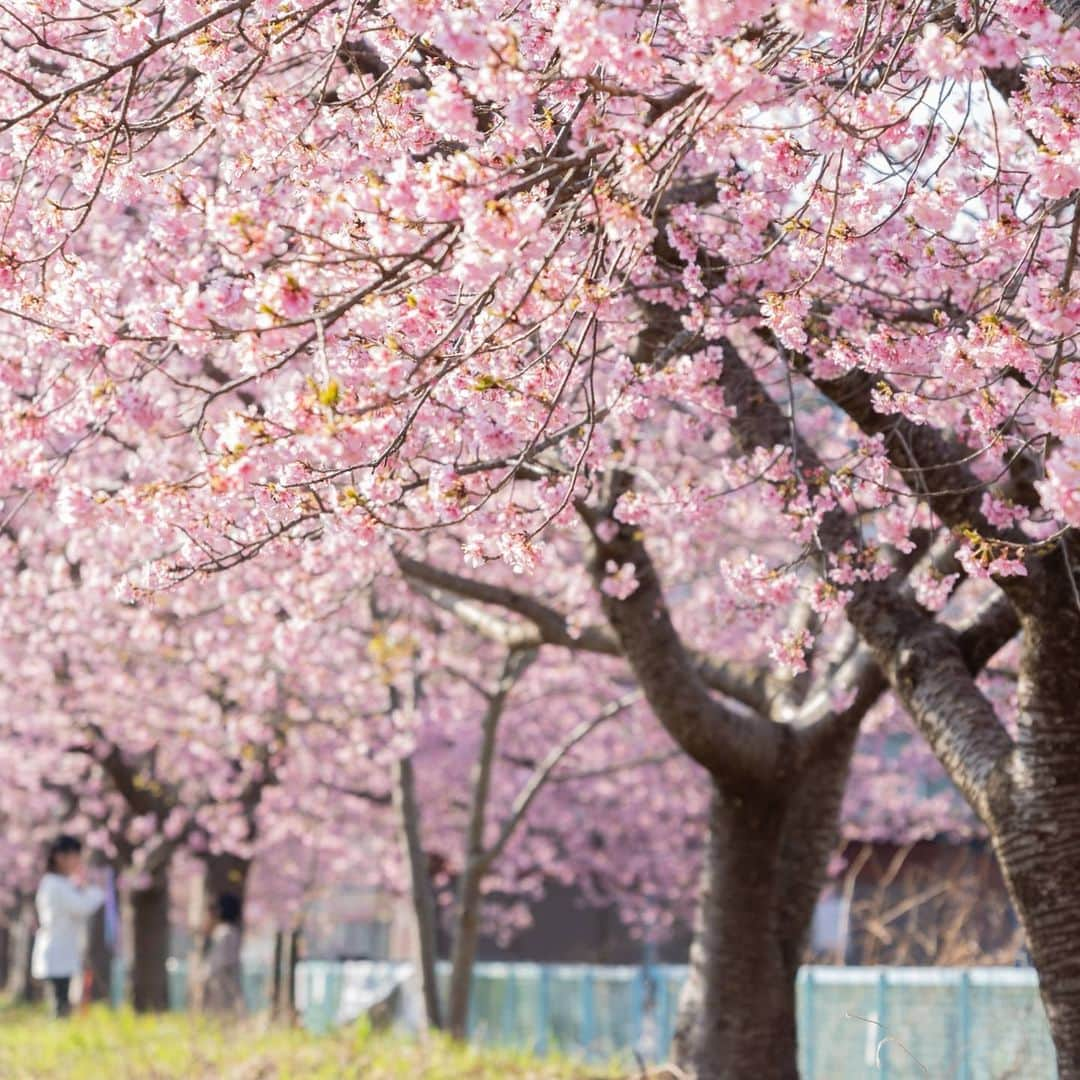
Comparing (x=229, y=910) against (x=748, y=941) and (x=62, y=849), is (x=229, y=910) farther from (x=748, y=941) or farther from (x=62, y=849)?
(x=748, y=941)

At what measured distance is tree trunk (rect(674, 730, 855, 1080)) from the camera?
367 inches

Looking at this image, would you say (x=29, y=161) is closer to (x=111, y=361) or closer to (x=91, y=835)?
(x=111, y=361)

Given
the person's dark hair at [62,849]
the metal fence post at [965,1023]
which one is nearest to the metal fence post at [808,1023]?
the metal fence post at [965,1023]

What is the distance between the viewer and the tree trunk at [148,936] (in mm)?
21828

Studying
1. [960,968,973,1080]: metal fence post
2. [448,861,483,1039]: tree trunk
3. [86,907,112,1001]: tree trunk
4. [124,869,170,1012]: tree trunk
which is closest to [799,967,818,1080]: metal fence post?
[960,968,973,1080]: metal fence post

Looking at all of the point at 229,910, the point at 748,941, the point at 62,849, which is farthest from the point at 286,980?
the point at 748,941

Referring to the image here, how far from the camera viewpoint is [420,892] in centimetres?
1430

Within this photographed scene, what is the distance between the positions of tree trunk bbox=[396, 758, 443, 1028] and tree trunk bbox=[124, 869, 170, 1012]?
862 centimetres

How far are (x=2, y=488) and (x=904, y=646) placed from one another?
3933mm

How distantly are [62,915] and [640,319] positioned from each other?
10.5 m

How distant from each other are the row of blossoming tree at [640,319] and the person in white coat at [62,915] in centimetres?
704

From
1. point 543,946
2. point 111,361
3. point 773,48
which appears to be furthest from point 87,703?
point 543,946

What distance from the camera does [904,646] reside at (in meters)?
7.52

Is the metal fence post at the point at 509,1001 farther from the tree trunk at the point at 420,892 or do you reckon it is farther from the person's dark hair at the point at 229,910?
the tree trunk at the point at 420,892
